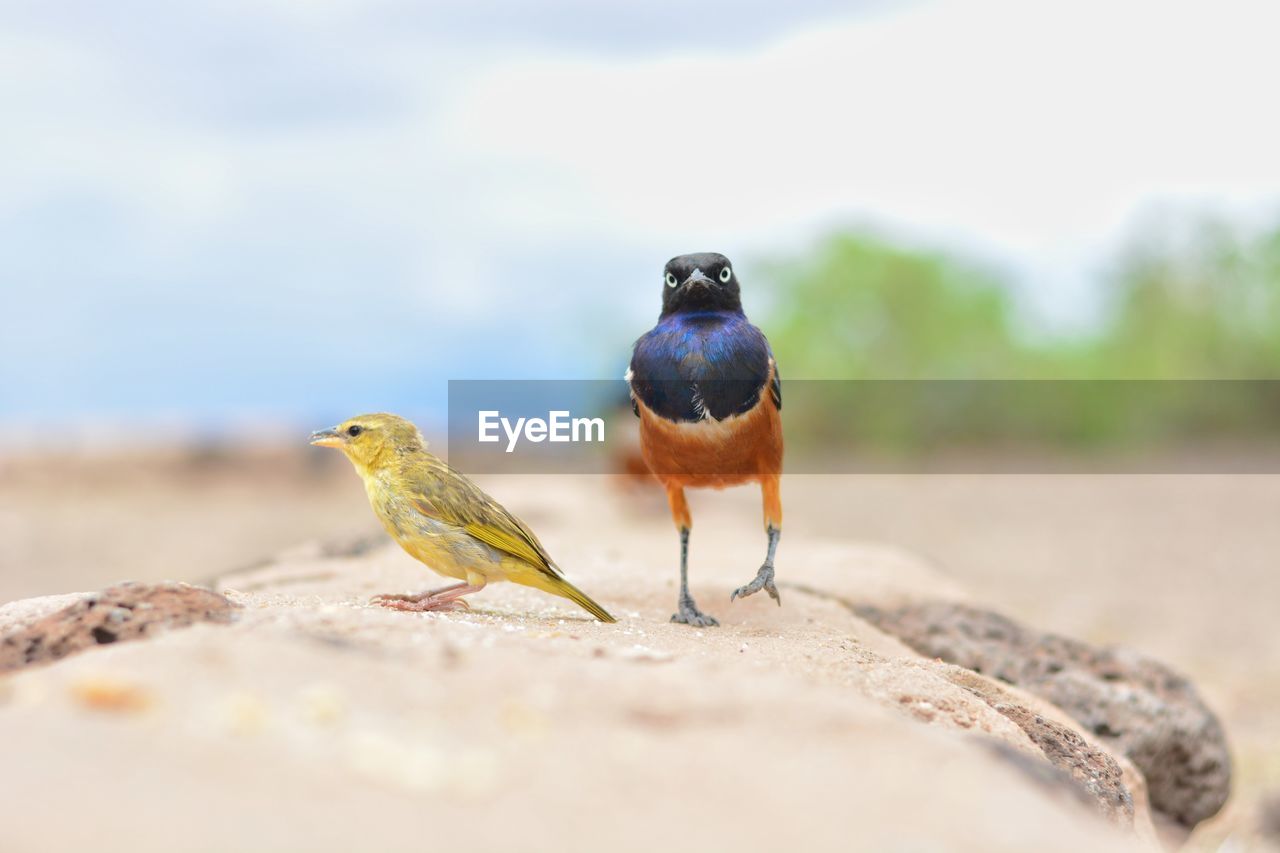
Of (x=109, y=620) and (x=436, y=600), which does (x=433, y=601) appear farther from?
(x=109, y=620)

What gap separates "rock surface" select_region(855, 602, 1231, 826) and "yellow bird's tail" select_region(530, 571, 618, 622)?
→ 176 cm

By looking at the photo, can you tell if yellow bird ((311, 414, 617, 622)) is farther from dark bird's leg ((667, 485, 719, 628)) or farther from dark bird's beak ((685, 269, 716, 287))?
dark bird's beak ((685, 269, 716, 287))

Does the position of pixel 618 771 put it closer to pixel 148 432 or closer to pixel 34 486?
pixel 34 486

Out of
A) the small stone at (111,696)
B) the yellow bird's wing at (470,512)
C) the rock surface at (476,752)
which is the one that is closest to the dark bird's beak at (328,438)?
the yellow bird's wing at (470,512)

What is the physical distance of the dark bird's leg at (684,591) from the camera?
526 cm

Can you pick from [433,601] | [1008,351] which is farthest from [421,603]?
[1008,351]

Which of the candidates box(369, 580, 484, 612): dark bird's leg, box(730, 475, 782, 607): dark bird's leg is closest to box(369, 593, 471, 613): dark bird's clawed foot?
box(369, 580, 484, 612): dark bird's leg

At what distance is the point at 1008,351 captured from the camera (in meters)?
24.1

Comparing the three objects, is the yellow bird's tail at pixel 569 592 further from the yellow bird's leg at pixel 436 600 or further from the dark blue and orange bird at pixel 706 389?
the dark blue and orange bird at pixel 706 389

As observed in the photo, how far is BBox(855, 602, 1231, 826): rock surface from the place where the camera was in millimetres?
5516

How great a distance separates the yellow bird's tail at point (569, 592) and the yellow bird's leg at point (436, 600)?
0.24 m

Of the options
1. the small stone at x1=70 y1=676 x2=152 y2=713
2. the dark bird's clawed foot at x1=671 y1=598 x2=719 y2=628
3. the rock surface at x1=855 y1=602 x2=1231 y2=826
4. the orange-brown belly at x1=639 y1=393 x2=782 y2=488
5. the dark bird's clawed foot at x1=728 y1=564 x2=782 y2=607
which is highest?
the orange-brown belly at x1=639 y1=393 x2=782 y2=488

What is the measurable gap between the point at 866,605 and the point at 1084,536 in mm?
9632

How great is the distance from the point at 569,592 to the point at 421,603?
55 centimetres
